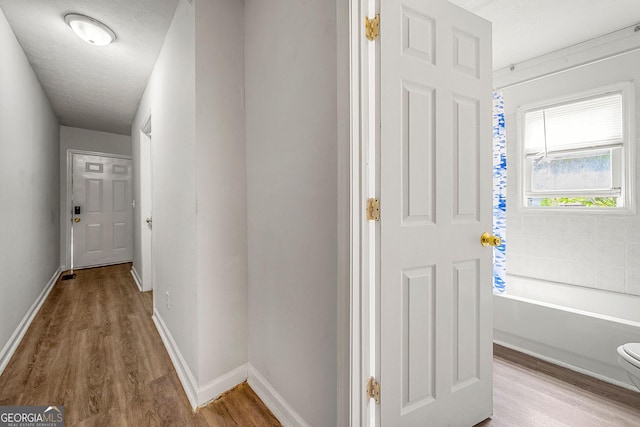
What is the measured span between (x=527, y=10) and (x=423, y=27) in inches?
55.6

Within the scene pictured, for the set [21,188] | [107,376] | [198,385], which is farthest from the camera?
[21,188]

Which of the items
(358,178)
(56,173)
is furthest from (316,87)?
(56,173)

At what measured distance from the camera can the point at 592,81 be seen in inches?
90.4

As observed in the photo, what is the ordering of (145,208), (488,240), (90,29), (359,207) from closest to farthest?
(359,207)
(488,240)
(90,29)
(145,208)

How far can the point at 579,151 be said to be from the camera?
2420 mm

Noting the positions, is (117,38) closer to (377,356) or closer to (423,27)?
(423,27)

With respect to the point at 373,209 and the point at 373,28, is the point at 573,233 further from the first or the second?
the point at 373,28

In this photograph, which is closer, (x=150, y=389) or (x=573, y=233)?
(x=150, y=389)

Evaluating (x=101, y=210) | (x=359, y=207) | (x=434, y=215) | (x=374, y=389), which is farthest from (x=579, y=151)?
(x=101, y=210)

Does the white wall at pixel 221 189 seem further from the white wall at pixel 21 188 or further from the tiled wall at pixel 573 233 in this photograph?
the tiled wall at pixel 573 233

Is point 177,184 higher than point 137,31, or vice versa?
point 137,31

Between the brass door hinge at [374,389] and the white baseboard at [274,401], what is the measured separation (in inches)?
15.4

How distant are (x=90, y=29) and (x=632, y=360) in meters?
3.92

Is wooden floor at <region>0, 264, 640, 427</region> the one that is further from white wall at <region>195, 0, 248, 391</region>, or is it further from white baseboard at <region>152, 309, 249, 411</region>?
white wall at <region>195, 0, 248, 391</region>
